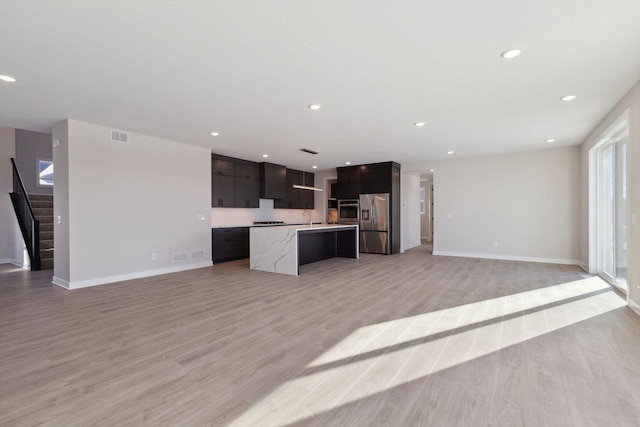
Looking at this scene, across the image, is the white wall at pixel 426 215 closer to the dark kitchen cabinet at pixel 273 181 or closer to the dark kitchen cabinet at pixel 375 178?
the dark kitchen cabinet at pixel 375 178

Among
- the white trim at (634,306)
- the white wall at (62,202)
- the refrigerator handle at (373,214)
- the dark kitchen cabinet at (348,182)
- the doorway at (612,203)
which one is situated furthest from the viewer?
the dark kitchen cabinet at (348,182)

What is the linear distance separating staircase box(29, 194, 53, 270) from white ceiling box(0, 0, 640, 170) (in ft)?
10.5

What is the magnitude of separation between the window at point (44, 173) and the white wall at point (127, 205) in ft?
15.9

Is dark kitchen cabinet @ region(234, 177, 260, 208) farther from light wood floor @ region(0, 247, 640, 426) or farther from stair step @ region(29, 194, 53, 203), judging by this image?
stair step @ region(29, 194, 53, 203)

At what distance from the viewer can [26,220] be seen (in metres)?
6.39

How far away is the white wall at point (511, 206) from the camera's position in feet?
20.7

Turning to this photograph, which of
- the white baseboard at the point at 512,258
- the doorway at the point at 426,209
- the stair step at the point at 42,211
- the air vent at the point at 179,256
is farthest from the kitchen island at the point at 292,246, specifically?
the doorway at the point at 426,209

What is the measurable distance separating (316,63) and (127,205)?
423cm

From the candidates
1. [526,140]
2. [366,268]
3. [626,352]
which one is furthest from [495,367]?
[526,140]

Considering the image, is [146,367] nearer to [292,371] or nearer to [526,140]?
[292,371]

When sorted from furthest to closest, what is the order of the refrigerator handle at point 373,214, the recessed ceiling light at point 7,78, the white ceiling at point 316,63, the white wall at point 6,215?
the refrigerator handle at point 373,214 → the white wall at point 6,215 → the recessed ceiling light at point 7,78 → the white ceiling at point 316,63

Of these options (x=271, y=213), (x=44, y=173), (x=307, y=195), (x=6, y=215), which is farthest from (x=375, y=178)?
(x=44, y=173)

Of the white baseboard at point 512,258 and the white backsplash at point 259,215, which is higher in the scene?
the white backsplash at point 259,215

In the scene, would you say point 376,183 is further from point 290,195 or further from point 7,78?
point 7,78
